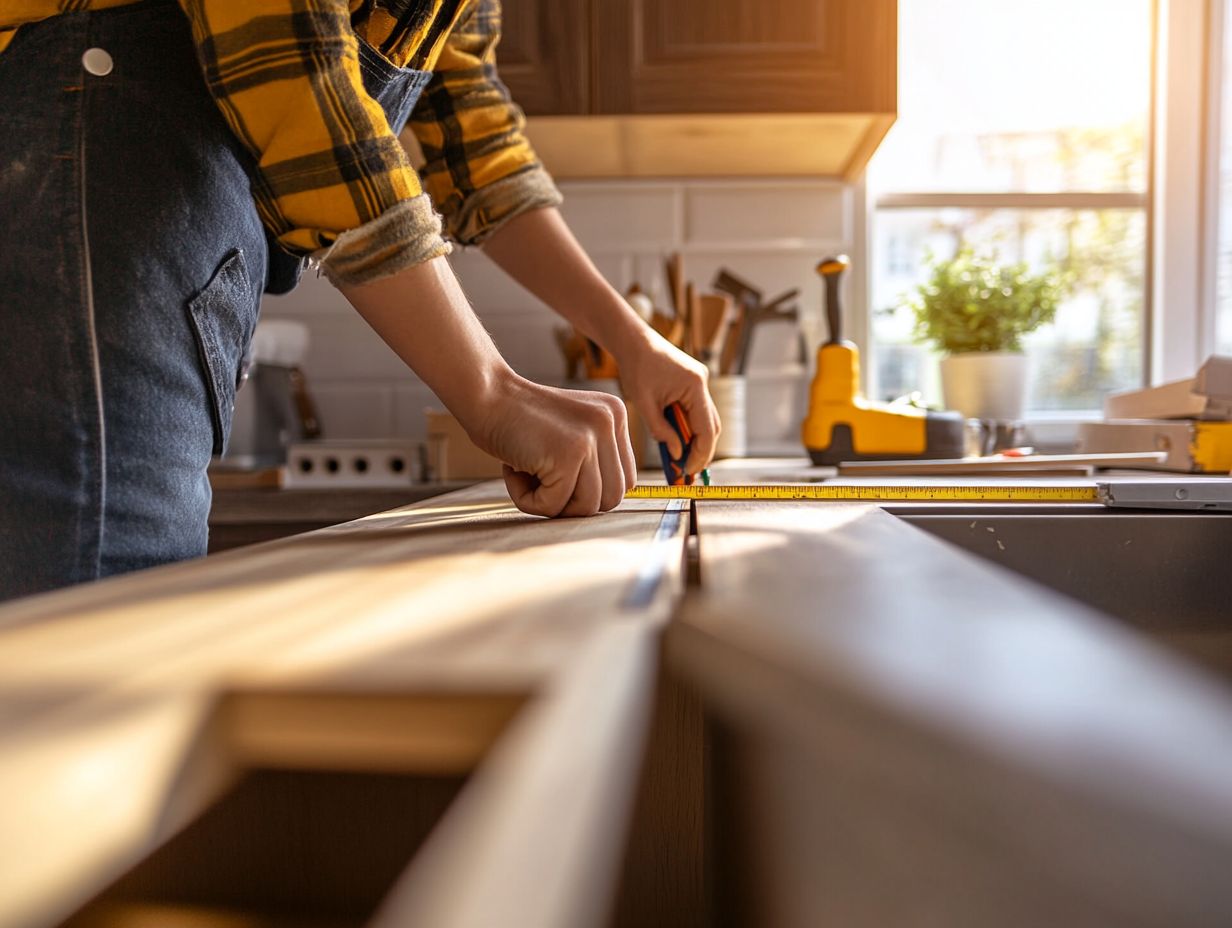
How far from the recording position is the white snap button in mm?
665

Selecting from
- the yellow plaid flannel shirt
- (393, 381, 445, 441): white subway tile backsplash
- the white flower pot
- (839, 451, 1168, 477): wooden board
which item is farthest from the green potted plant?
the yellow plaid flannel shirt

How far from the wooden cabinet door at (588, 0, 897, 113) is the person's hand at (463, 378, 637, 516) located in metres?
1.09

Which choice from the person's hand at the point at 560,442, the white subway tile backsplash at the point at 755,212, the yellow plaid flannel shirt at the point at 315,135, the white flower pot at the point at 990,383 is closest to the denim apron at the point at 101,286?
the yellow plaid flannel shirt at the point at 315,135

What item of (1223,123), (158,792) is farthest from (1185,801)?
(1223,123)

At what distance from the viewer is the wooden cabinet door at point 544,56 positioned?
1.58 m

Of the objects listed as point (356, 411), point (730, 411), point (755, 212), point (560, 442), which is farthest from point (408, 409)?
point (560, 442)

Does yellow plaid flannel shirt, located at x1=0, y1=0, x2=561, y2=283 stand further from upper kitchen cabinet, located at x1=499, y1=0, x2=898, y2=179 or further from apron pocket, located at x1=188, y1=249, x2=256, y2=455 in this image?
upper kitchen cabinet, located at x1=499, y1=0, x2=898, y2=179

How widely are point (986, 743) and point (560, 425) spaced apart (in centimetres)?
44

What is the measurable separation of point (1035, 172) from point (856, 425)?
103 centimetres

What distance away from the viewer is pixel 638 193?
6.46 feet

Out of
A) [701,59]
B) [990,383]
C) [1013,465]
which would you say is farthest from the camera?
[990,383]

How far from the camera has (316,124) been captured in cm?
57

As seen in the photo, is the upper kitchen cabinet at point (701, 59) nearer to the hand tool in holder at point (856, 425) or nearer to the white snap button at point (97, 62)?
the hand tool in holder at point (856, 425)

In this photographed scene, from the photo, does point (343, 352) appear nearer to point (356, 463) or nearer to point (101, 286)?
point (356, 463)
